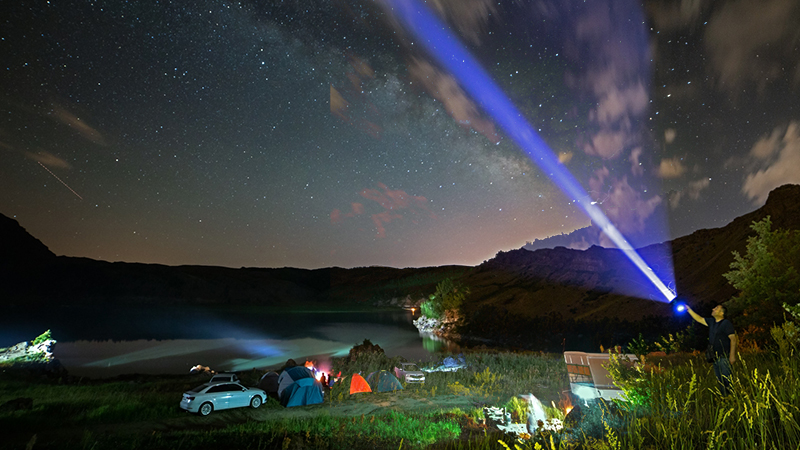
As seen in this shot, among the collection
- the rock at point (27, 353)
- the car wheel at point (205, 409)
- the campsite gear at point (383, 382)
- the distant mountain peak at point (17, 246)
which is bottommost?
the campsite gear at point (383, 382)

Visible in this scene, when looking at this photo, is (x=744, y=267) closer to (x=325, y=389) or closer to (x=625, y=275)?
(x=325, y=389)

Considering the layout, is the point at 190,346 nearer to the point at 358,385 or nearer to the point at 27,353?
the point at 27,353

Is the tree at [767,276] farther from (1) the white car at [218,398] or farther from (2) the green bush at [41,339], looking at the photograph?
(2) the green bush at [41,339]

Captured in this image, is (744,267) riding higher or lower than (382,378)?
higher

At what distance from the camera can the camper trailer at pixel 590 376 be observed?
12.7m

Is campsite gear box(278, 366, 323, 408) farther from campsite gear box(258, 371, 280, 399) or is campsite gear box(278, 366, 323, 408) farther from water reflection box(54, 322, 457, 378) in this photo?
water reflection box(54, 322, 457, 378)

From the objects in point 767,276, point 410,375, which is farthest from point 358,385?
point 767,276

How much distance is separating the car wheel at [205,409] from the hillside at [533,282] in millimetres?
41920

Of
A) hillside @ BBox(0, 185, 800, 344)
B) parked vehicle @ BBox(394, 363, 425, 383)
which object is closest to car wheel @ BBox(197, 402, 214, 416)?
parked vehicle @ BBox(394, 363, 425, 383)

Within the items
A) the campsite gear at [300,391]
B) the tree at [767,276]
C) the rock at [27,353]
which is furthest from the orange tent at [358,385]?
the rock at [27,353]

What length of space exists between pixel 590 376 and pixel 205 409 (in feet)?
53.6

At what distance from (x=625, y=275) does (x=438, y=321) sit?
4697 centimetres

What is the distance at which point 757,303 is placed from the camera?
67.6ft

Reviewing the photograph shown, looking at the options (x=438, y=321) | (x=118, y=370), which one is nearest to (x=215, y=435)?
(x=118, y=370)
